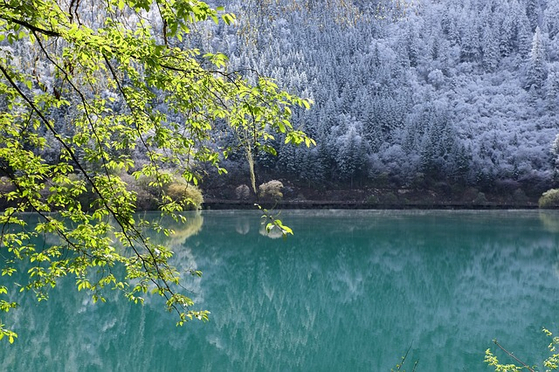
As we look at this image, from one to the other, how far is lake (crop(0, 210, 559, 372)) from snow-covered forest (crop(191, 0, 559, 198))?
3570 centimetres

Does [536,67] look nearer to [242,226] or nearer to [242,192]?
[242,192]

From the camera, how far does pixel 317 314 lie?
1415cm

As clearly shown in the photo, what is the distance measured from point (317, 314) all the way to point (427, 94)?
73.1 m

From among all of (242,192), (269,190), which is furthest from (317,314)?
(242,192)

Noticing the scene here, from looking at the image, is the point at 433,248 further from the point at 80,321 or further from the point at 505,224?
the point at 80,321

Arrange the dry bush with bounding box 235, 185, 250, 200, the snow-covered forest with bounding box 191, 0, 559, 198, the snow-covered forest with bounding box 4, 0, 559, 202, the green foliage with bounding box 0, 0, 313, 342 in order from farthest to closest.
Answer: the snow-covered forest with bounding box 191, 0, 559, 198, the snow-covered forest with bounding box 4, 0, 559, 202, the dry bush with bounding box 235, 185, 250, 200, the green foliage with bounding box 0, 0, 313, 342

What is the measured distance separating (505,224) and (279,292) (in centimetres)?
2539

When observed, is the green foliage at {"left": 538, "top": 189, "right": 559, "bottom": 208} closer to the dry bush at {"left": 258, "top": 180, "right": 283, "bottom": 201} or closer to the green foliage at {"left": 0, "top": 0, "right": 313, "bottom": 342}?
the dry bush at {"left": 258, "top": 180, "right": 283, "bottom": 201}

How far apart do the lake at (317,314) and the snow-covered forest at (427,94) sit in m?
35.7

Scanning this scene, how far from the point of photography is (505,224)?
36344 mm

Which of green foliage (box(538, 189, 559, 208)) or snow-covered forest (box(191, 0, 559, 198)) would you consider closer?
green foliage (box(538, 189, 559, 208))

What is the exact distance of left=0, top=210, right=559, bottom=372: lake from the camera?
A: 1038 centimetres

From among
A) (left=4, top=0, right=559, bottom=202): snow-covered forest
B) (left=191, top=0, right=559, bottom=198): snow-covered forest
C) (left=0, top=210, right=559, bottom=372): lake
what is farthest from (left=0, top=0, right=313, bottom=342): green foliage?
(left=191, top=0, right=559, bottom=198): snow-covered forest

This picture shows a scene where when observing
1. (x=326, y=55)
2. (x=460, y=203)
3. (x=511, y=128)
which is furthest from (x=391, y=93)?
(x=460, y=203)
